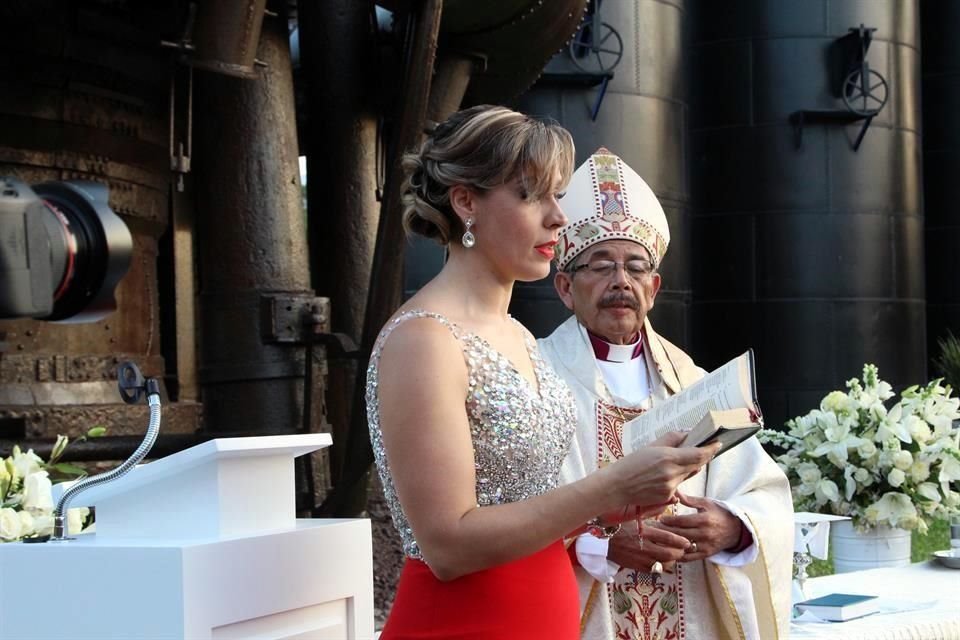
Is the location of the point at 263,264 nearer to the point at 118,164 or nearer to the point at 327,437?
the point at 118,164

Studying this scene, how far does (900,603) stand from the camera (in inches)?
152

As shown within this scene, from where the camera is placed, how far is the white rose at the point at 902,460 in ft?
14.0

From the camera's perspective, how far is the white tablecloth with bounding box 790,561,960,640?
3529 millimetres

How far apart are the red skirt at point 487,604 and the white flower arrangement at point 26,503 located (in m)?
0.67

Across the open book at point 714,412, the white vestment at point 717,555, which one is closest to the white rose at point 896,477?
the white vestment at point 717,555

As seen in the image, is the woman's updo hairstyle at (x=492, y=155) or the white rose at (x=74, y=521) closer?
the woman's updo hairstyle at (x=492, y=155)

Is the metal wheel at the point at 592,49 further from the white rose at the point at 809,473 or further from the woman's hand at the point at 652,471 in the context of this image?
the woman's hand at the point at 652,471

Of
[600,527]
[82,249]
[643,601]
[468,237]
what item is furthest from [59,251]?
[643,601]

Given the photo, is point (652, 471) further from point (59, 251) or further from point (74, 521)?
point (74, 521)

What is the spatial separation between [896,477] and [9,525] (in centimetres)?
279

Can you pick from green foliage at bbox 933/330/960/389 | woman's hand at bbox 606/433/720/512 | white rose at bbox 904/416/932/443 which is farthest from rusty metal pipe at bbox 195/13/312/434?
green foliage at bbox 933/330/960/389

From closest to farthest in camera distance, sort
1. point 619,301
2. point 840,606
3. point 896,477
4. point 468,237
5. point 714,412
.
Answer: point 714,412 → point 468,237 → point 619,301 → point 840,606 → point 896,477

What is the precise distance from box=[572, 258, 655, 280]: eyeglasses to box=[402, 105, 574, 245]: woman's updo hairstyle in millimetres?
1123

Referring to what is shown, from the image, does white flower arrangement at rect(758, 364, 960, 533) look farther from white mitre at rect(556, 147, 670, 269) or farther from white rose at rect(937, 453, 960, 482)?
white mitre at rect(556, 147, 670, 269)
